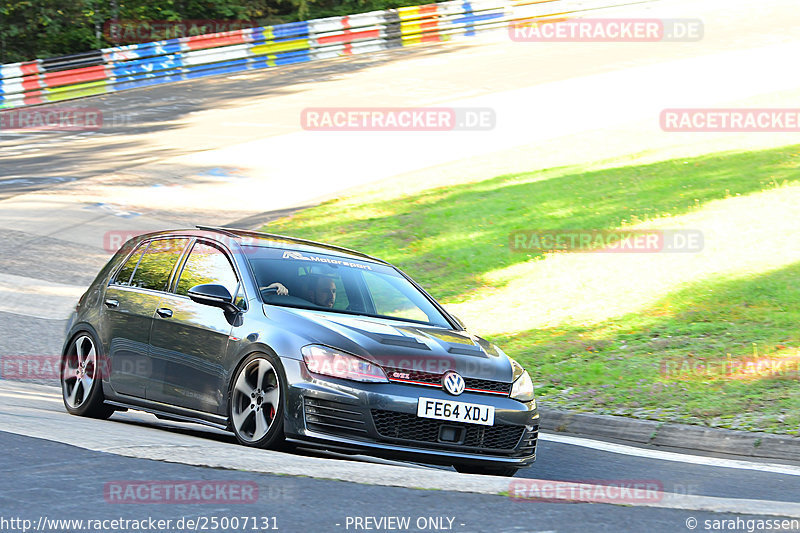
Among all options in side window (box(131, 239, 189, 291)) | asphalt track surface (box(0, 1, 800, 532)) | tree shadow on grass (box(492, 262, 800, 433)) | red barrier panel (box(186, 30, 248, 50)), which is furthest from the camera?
red barrier panel (box(186, 30, 248, 50))

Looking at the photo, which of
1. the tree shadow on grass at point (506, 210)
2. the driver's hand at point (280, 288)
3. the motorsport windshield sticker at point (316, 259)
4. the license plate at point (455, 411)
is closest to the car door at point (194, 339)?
the driver's hand at point (280, 288)

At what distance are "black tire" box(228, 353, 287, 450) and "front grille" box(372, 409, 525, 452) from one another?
25.3 inches

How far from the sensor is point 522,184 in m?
19.7

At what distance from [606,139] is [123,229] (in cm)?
1102

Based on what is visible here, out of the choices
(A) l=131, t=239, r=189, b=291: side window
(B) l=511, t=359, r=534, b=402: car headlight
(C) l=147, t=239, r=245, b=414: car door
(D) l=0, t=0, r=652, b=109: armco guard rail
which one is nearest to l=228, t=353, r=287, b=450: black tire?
(C) l=147, t=239, r=245, b=414: car door

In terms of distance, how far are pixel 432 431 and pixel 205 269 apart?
2.34m

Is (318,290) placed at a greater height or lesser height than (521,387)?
greater

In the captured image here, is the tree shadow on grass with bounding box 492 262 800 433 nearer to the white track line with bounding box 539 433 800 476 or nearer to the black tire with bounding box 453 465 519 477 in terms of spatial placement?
the white track line with bounding box 539 433 800 476

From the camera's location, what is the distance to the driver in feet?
24.2

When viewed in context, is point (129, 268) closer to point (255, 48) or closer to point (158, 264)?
point (158, 264)

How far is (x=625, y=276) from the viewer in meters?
13.6

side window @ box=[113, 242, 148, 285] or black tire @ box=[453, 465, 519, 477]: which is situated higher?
side window @ box=[113, 242, 148, 285]

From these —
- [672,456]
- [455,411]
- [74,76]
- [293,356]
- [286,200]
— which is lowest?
[286,200]

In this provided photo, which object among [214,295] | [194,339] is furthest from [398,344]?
[194,339]
